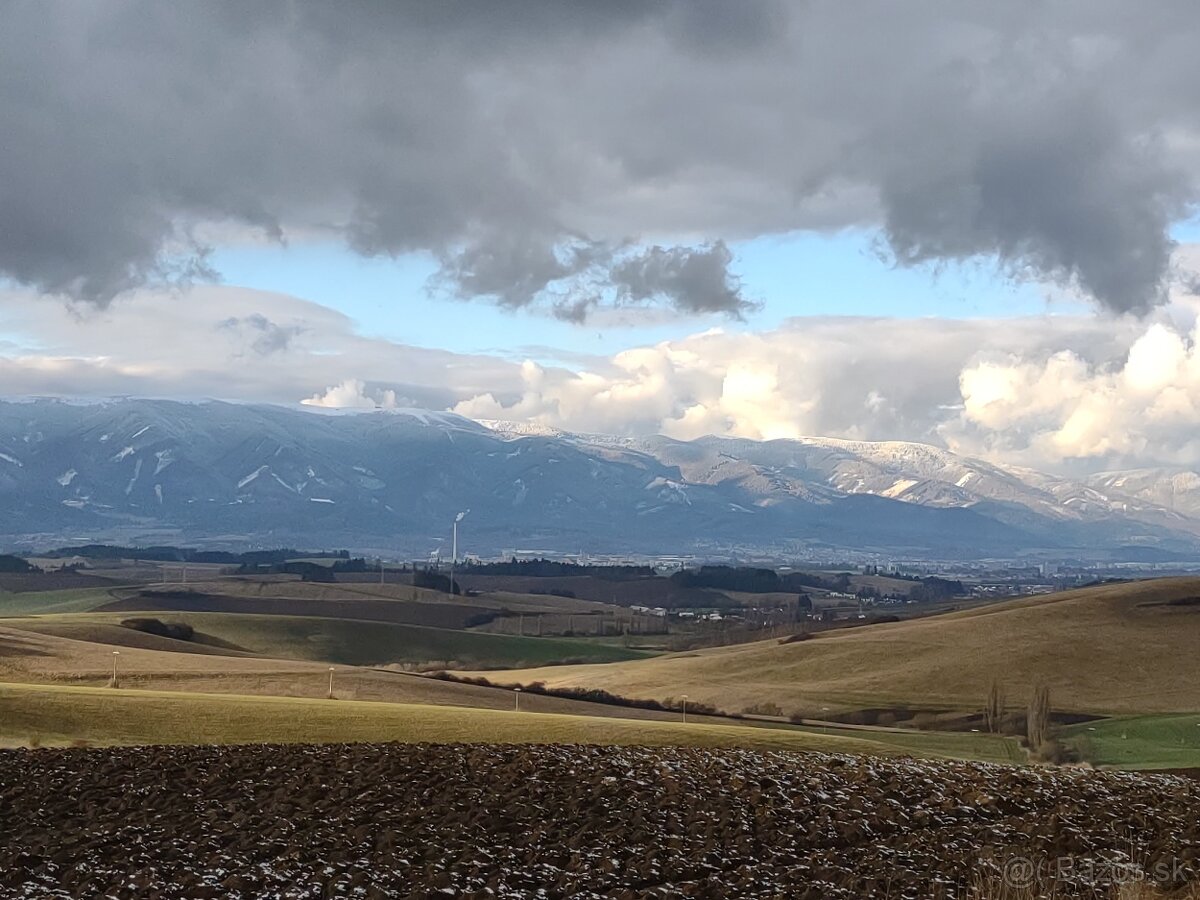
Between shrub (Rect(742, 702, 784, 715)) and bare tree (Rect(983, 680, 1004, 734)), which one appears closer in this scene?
bare tree (Rect(983, 680, 1004, 734))

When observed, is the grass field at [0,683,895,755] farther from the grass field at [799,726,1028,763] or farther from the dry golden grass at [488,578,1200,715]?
the dry golden grass at [488,578,1200,715]

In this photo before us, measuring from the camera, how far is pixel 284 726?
5238cm

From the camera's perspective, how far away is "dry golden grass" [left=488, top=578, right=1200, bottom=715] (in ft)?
367

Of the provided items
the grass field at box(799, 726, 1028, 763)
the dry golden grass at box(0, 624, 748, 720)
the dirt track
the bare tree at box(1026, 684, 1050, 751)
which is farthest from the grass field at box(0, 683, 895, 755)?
the bare tree at box(1026, 684, 1050, 751)

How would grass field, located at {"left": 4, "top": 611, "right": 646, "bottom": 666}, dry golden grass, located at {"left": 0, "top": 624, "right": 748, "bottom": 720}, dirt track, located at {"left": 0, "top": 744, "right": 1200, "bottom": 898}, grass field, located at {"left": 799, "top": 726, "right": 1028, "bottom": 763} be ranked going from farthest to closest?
grass field, located at {"left": 4, "top": 611, "right": 646, "bottom": 666} → dry golden grass, located at {"left": 0, "top": 624, "right": 748, "bottom": 720} → grass field, located at {"left": 799, "top": 726, "right": 1028, "bottom": 763} → dirt track, located at {"left": 0, "top": 744, "right": 1200, "bottom": 898}

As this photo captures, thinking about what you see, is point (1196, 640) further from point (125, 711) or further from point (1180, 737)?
point (125, 711)

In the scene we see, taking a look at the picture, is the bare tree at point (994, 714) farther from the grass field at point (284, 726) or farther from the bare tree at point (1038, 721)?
the grass field at point (284, 726)

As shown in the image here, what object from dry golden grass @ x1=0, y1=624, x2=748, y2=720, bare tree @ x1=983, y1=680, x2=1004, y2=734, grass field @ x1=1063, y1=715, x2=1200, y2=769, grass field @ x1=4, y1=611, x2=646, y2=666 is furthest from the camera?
grass field @ x1=4, y1=611, x2=646, y2=666

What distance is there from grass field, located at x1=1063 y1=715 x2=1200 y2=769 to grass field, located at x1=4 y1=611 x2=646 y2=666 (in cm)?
8595

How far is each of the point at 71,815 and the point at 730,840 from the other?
15.3 meters

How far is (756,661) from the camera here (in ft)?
458

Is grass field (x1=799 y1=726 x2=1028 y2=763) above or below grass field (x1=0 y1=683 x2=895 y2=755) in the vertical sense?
below

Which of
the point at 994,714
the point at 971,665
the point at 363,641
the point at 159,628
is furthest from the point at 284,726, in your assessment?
the point at 363,641

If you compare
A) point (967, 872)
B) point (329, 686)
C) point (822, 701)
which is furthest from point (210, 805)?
point (822, 701)
